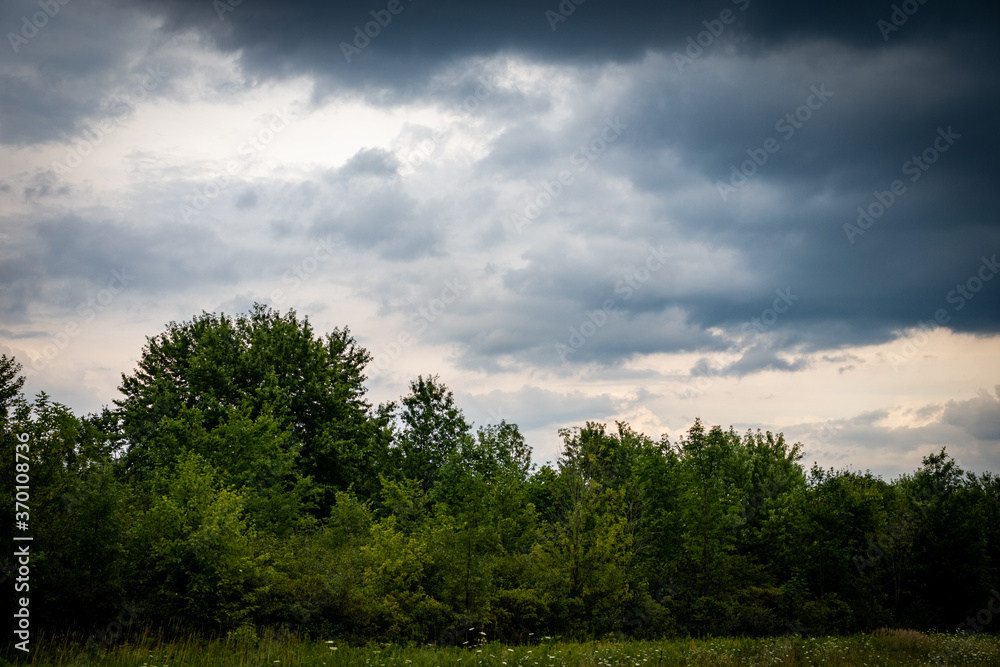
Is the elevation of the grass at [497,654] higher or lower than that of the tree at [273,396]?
lower

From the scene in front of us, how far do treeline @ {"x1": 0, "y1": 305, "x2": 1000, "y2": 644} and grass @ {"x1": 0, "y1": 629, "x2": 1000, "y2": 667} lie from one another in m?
1.38

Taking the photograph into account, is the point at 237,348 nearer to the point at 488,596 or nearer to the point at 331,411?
the point at 331,411

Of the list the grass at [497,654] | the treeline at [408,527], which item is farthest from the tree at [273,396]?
the grass at [497,654]

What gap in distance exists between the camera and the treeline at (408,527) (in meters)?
18.7

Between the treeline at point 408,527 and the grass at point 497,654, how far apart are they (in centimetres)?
138

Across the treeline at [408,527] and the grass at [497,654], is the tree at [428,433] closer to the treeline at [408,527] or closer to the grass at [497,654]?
the treeline at [408,527]

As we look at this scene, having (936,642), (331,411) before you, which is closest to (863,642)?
(936,642)

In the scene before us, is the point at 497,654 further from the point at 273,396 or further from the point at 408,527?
the point at 273,396

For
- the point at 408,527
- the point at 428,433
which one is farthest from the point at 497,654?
the point at 428,433

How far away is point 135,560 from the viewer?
19.1 m

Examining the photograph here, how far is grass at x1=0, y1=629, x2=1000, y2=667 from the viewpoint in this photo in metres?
16.0

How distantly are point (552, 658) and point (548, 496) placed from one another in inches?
1011

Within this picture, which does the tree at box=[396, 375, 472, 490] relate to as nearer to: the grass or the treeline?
the treeline

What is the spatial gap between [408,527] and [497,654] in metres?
8.62
